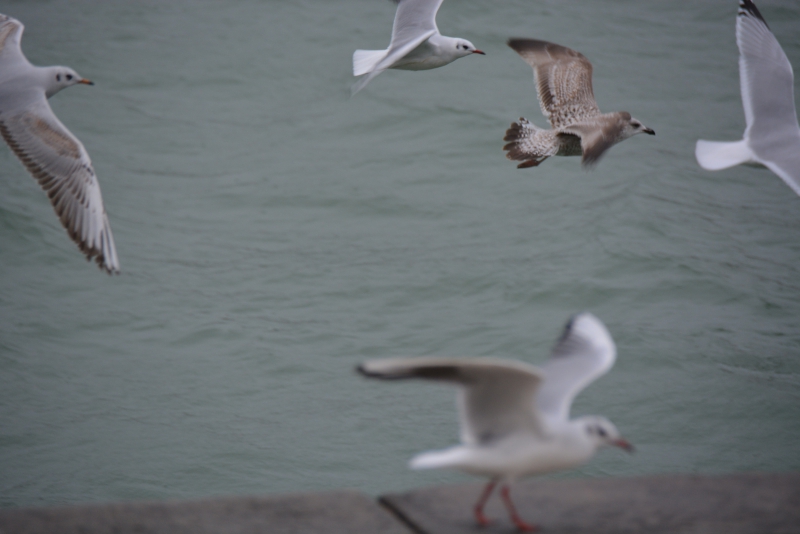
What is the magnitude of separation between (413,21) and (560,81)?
3.83 feet

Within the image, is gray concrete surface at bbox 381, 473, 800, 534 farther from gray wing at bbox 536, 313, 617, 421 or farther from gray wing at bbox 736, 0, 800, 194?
gray wing at bbox 736, 0, 800, 194

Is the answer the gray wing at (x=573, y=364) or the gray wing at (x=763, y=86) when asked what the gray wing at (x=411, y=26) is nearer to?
the gray wing at (x=763, y=86)

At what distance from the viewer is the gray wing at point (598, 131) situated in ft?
18.6

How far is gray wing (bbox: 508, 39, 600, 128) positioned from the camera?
6621 mm

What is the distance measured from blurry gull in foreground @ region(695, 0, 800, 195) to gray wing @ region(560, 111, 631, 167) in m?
0.50

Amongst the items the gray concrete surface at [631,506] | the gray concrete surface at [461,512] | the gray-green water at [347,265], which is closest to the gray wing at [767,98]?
the gray-green water at [347,265]

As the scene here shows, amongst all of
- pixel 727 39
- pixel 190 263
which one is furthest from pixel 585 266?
pixel 727 39

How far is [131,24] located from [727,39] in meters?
9.34

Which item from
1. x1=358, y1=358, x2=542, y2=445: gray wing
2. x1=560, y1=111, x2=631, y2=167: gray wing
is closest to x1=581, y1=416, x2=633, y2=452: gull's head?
x1=358, y1=358, x2=542, y2=445: gray wing

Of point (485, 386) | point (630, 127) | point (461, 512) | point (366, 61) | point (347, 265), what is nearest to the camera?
point (485, 386)

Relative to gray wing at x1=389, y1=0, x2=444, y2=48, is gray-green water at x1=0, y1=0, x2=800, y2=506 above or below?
below

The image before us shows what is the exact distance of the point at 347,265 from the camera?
8.84m

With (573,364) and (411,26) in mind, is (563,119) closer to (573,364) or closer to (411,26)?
(411,26)

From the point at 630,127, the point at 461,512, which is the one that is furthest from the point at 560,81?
the point at 461,512
